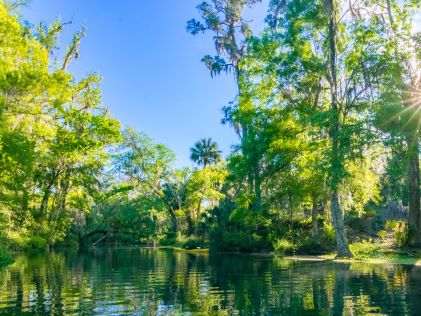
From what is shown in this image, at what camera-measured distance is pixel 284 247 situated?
96.3 ft

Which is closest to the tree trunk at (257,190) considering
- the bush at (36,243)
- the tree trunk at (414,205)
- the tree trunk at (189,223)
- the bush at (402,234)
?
the bush at (402,234)

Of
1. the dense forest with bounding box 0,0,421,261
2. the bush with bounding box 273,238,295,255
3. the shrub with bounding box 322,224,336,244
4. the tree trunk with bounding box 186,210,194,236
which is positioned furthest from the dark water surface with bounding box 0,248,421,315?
the tree trunk with bounding box 186,210,194,236

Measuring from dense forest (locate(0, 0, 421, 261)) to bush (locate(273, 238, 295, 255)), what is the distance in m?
0.08

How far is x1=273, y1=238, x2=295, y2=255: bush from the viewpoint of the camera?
29.3m

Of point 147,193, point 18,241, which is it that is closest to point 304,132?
point 18,241

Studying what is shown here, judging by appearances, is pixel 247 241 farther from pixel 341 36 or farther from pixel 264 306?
pixel 264 306

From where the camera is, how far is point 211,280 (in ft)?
47.8

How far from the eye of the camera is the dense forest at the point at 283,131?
67.2 feet

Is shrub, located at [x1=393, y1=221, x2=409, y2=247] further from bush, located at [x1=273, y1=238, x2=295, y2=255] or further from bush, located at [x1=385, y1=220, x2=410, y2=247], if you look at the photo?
bush, located at [x1=273, y1=238, x2=295, y2=255]

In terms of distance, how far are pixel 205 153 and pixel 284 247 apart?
1309 inches

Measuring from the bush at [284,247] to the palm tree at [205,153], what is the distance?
3188cm

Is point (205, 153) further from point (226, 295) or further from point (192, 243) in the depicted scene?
point (226, 295)

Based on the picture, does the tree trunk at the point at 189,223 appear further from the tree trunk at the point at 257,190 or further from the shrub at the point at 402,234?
the shrub at the point at 402,234

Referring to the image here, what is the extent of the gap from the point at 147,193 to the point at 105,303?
54.6m
